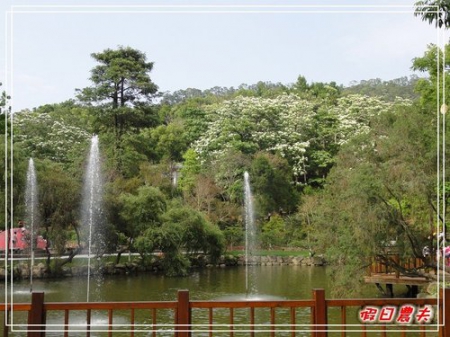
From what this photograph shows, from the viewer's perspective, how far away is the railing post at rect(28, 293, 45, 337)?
14.4ft

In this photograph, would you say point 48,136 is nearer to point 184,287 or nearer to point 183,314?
point 184,287

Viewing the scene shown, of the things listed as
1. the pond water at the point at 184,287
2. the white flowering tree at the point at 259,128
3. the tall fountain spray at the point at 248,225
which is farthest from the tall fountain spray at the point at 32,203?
the tall fountain spray at the point at 248,225

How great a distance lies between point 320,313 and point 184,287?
10.8 meters

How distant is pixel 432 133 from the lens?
431 inches

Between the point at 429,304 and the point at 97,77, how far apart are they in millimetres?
17151

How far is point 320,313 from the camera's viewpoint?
180 inches

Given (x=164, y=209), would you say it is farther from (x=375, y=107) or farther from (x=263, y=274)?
(x=375, y=107)

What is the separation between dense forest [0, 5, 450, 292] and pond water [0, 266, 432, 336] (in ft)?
4.09

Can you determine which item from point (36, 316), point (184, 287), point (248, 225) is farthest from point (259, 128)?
point (36, 316)

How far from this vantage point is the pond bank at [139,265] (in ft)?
54.2

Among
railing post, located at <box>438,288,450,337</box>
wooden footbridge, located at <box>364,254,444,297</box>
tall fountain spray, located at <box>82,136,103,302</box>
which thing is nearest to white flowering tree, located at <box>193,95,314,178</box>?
tall fountain spray, located at <box>82,136,103,302</box>

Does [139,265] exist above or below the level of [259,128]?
below

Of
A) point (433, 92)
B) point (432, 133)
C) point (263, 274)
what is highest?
point (433, 92)

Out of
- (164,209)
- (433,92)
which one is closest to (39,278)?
(164,209)
